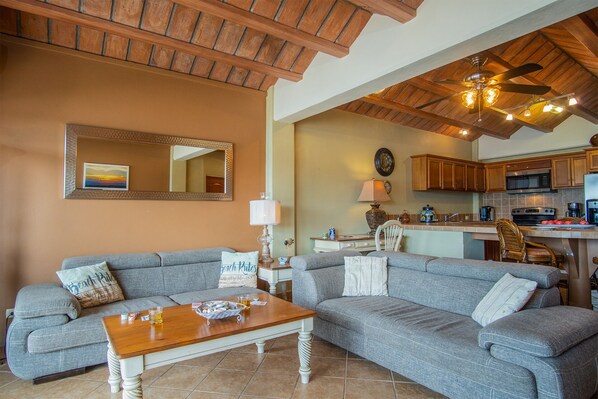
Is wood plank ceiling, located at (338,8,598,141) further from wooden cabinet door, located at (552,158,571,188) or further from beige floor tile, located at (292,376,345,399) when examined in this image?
beige floor tile, located at (292,376,345,399)

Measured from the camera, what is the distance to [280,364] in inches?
106

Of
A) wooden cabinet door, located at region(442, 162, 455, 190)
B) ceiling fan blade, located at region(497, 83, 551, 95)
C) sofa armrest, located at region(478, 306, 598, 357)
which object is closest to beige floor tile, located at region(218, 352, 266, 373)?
sofa armrest, located at region(478, 306, 598, 357)

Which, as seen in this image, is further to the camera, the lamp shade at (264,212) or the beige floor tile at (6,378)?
the lamp shade at (264,212)

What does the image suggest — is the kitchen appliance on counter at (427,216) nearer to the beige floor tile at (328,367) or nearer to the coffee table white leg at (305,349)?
the beige floor tile at (328,367)

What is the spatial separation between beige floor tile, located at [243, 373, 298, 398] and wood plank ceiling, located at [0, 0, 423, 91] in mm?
2808

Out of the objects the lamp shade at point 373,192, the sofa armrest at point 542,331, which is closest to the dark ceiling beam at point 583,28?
the sofa armrest at point 542,331

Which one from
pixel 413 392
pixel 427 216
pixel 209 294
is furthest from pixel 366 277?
pixel 427 216

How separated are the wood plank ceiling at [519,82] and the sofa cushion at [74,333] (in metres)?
3.63

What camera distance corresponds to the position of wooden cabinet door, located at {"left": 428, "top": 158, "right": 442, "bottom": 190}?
6279 millimetres

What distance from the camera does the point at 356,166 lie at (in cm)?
555

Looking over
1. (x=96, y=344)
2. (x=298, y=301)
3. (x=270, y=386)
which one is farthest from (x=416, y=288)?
(x=96, y=344)

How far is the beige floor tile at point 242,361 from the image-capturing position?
2658 millimetres

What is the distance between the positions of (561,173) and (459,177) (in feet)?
5.66

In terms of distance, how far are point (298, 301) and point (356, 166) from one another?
288 cm
